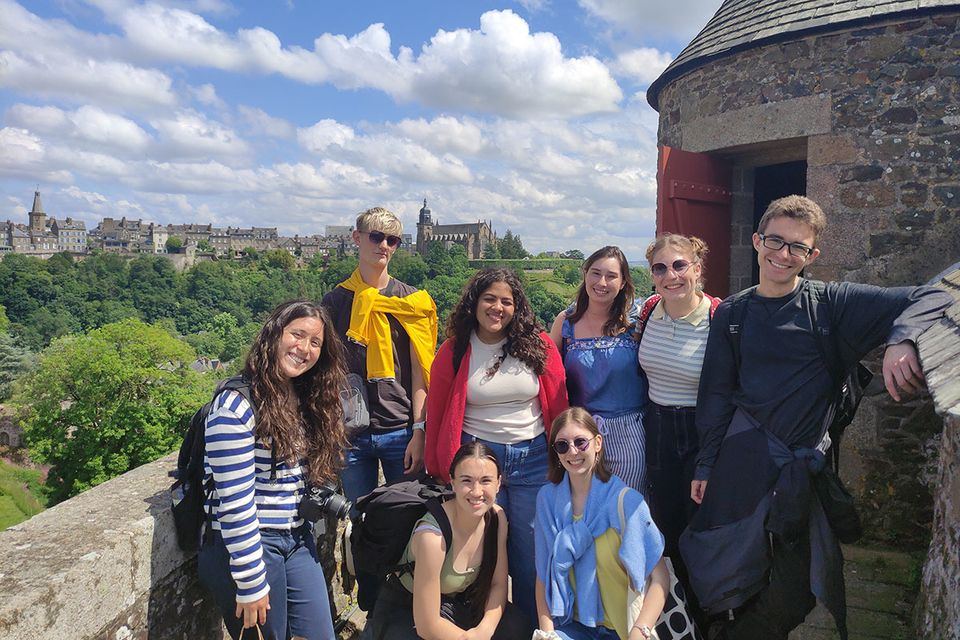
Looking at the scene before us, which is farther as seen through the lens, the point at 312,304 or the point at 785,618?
the point at 312,304

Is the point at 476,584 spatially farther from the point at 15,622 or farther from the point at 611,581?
the point at 15,622

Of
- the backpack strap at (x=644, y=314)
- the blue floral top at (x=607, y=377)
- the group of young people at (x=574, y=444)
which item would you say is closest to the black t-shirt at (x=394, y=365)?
the group of young people at (x=574, y=444)

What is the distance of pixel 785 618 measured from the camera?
7.39ft

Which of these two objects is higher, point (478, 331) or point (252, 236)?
point (252, 236)

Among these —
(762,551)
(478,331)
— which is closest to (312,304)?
(478,331)

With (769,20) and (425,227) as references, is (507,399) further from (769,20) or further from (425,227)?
(425,227)

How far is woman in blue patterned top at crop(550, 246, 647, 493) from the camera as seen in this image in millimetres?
2656

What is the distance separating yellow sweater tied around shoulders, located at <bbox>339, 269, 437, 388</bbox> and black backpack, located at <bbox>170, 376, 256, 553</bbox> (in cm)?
83

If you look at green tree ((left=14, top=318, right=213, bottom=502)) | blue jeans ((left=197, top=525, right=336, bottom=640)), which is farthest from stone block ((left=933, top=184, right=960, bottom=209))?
green tree ((left=14, top=318, right=213, bottom=502))

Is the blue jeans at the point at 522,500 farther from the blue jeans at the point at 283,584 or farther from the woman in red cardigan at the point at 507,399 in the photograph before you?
the blue jeans at the point at 283,584

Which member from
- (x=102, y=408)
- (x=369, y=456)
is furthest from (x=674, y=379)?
(x=102, y=408)

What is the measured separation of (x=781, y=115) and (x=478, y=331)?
3211 mm

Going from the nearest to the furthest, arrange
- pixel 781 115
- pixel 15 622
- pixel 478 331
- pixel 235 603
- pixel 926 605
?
pixel 15 622, pixel 235 603, pixel 926 605, pixel 478 331, pixel 781 115

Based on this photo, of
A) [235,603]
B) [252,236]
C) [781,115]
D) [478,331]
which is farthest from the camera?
[252,236]
